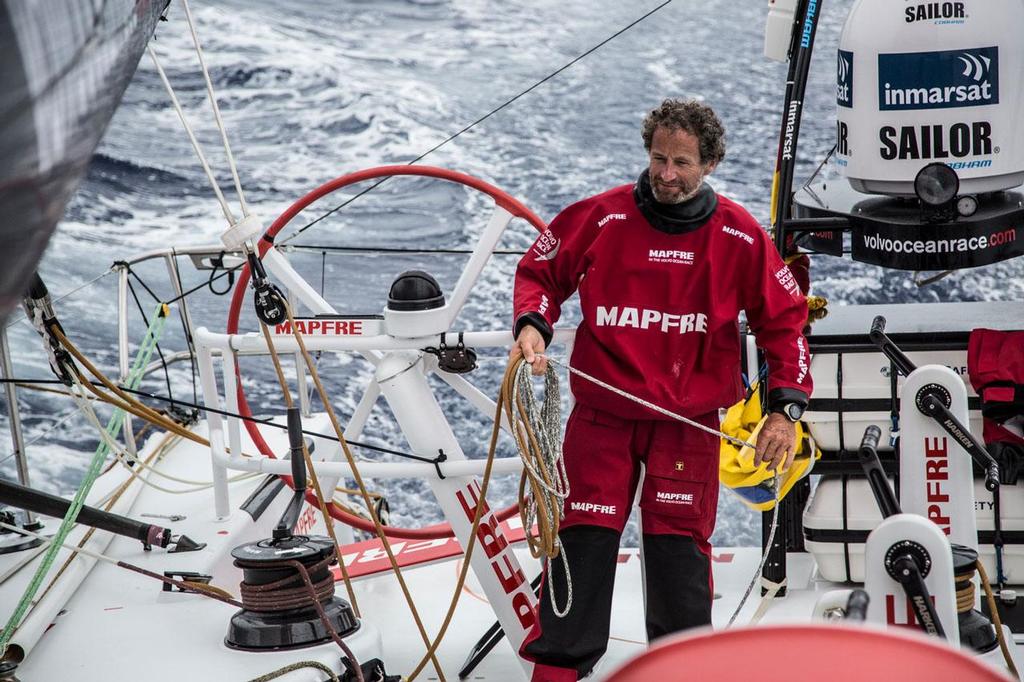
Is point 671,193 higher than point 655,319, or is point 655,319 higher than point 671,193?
point 671,193

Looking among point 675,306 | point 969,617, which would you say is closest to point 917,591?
point 969,617

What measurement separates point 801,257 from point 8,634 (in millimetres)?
2140

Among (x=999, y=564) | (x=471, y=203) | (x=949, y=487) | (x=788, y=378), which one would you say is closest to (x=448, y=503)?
(x=788, y=378)

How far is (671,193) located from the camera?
95.8 inches

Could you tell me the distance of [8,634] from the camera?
2.62 m

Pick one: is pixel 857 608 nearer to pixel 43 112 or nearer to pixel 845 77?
pixel 43 112

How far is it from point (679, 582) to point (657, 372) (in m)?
0.40

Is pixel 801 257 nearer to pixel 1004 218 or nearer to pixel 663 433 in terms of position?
pixel 1004 218

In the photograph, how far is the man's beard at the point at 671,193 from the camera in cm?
242

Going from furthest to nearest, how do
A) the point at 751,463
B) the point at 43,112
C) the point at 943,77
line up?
the point at 943,77
the point at 751,463
the point at 43,112

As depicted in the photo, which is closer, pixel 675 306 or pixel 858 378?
pixel 675 306

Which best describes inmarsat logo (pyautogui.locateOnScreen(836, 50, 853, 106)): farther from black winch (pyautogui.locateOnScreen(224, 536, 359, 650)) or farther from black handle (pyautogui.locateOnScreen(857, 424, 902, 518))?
black winch (pyautogui.locateOnScreen(224, 536, 359, 650))

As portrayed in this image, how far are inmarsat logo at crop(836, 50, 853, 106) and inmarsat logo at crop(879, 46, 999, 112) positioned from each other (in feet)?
0.32

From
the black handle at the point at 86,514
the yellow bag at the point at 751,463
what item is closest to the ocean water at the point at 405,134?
the black handle at the point at 86,514
